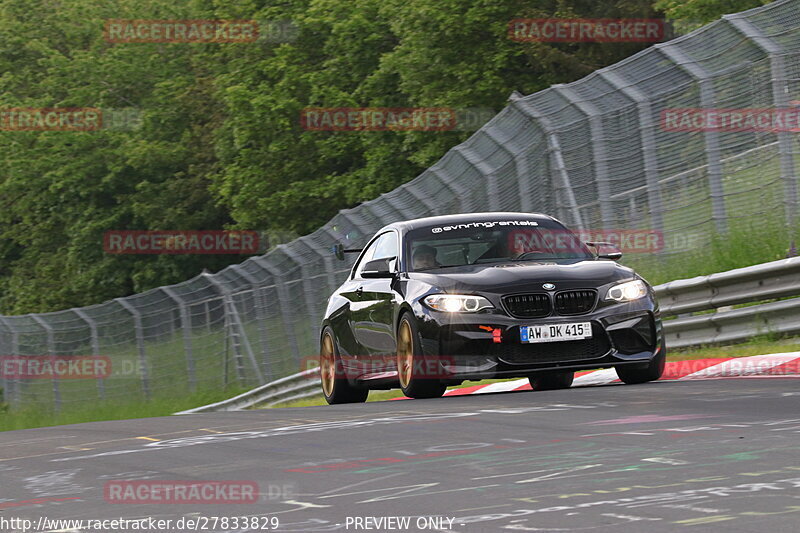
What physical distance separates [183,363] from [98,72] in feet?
123

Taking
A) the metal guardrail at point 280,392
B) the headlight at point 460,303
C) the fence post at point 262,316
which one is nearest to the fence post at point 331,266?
the metal guardrail at point 280,392

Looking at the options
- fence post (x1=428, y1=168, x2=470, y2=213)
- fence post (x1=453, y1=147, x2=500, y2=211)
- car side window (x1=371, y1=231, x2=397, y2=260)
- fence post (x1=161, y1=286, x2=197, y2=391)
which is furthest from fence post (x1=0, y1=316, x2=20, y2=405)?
car side window (x1=371, y1=231, x2=397, y2=260)

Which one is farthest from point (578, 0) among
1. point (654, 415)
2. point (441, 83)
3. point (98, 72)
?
point (654, 415)

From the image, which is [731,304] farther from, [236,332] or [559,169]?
[236,332]

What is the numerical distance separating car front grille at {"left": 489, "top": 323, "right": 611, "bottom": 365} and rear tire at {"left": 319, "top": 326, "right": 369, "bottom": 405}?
2.96 meters

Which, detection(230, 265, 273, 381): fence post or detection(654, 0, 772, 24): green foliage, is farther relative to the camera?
detection(654, 0, 772, 24): green foliage

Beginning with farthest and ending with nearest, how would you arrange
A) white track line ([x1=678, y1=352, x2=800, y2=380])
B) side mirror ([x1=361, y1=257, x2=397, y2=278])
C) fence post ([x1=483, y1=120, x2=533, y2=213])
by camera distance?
1. fence post ([x1=483, y1=120, x2=533, y2=213])
2. side mirror ([x1=361, y1=257, x2=397, y2=278])
3. white track line ([x1=678, y1=352, x2=800, y2=380])

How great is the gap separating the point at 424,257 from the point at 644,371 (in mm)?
2022

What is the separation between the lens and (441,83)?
4462 cm

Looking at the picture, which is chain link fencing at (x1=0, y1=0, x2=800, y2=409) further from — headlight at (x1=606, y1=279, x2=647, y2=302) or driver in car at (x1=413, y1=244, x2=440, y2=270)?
driver in car at (x1=413, y1=244, x2=440, y2=270)

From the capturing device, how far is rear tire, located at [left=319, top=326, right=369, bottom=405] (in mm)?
13703

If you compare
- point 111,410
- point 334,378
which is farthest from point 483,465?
point 111,410

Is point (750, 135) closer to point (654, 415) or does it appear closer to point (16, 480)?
point (654, 415)

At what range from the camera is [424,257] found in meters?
12.3
